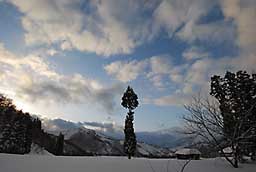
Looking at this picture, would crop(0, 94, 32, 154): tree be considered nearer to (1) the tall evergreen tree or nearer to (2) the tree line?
(2) the tree line

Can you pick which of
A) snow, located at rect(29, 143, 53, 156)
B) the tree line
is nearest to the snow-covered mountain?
snow, located at rect(29, 143, 53, 156)

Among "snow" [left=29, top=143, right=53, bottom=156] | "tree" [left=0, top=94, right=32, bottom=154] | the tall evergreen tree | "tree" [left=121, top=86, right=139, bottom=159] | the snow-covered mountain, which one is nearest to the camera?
the tall evergreen tree

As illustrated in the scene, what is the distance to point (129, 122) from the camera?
86.0ft

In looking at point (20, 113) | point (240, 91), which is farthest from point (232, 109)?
point (20, 113)

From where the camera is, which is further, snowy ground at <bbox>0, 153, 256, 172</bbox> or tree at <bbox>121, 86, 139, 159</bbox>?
tree at <bbox>121, 86, 139, 159</bbox>

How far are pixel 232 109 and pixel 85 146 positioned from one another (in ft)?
282

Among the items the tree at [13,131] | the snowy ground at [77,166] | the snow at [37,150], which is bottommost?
the snowy ground at [77,166]

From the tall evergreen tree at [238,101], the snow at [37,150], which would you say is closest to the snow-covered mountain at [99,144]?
the snow at [37,150]

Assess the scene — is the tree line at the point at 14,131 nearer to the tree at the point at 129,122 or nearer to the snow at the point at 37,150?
the snow at the point at 37,150

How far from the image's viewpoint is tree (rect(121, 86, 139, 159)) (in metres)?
25.5

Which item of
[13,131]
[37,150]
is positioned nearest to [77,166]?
[13,131]

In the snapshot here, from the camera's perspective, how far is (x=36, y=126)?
4966cm

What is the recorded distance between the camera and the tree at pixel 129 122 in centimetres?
2548

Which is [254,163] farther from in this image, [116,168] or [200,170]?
[116,168]
